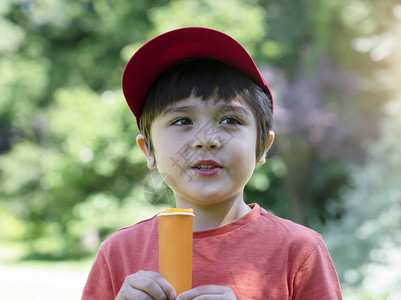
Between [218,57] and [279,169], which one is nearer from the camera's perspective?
[218,57]

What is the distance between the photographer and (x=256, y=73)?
5.81ft

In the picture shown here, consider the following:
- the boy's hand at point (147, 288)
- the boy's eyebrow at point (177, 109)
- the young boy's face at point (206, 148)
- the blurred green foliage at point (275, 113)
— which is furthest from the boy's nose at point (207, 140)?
the blurred green foliage at point (275, 113)

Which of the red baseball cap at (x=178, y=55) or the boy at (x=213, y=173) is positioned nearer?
the boy at (x=213, y=173)

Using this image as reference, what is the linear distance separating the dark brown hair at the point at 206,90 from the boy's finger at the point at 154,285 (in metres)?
0.57

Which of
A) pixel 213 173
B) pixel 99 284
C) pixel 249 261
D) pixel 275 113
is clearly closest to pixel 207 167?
pixel 213 173

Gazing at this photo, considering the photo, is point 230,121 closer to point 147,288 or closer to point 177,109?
point 177,109

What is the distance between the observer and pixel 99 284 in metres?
1.74

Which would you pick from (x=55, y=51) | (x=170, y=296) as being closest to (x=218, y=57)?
(x=170, y=296)

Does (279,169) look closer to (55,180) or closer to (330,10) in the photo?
(330,10)

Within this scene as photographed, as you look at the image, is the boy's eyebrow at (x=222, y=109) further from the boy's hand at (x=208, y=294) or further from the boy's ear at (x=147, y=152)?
the boy's hand at (x=208, y=294)

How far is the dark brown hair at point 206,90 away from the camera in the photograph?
1.69 metres

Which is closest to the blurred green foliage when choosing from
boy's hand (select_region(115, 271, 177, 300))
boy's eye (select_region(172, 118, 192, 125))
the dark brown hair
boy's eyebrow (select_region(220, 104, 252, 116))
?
the dark brown hair

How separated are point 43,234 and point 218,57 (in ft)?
47.7

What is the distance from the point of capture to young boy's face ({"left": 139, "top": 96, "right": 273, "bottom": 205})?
160cm
